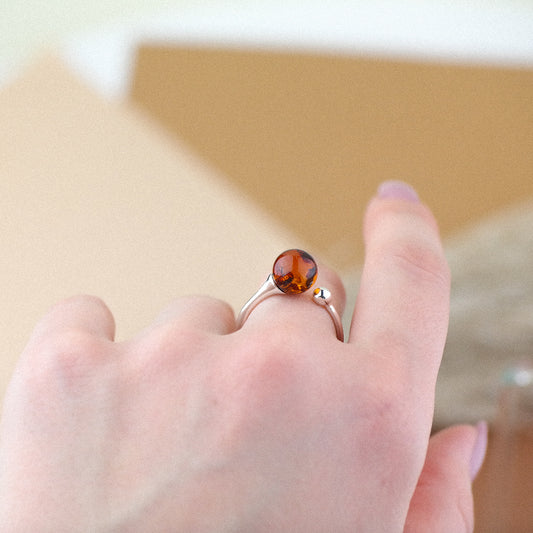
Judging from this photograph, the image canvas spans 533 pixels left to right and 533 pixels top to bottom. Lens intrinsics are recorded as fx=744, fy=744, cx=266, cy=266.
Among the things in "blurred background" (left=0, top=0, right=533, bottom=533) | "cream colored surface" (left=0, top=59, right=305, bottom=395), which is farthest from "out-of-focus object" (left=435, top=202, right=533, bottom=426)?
"cream colored surface" (left=0, top=59, right=305, bottom=395)

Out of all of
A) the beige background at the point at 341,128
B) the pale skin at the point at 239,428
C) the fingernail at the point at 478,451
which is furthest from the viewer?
the beige background at the point at 341,128

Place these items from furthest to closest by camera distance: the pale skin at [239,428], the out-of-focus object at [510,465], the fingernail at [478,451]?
the out-of-focus object at [510,465]
the fingernail at [478,451]
the pale skin at [239,428]

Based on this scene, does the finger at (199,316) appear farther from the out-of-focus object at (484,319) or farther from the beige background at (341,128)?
the beige background at (341,128)

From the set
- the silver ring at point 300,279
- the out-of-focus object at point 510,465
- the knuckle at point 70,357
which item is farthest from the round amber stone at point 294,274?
the out-of-focus object at point 510,465

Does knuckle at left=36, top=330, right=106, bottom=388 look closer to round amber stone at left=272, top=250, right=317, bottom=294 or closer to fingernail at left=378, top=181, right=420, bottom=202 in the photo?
round amber stone at left=272, top=250, right=317, bottom=294

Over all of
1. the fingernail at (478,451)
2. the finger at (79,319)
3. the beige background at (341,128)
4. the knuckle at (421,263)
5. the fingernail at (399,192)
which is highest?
the beige background at (341,128)

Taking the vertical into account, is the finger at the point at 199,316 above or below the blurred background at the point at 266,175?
below

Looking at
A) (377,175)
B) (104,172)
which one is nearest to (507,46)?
(377,175)
